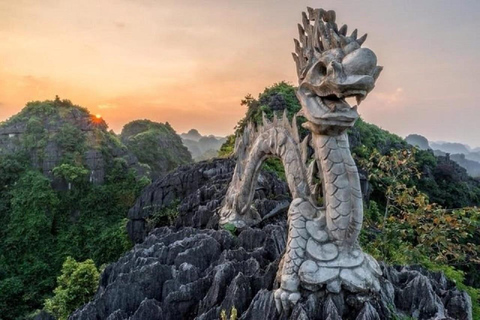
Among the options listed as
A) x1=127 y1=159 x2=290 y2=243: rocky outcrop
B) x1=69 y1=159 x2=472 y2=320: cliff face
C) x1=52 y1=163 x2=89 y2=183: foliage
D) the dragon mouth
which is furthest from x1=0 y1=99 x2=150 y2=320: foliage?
the dragon mouth

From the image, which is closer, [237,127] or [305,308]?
[305,308]

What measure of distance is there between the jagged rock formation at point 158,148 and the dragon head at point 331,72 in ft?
75.6

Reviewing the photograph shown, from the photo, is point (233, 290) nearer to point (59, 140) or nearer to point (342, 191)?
point (342, 191)

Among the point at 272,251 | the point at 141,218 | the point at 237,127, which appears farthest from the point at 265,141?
the point at 237,127

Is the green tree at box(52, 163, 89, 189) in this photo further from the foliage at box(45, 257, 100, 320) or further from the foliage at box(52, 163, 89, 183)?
the foliage at box(45, 257, 100, 320)

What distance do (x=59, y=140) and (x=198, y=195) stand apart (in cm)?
1605

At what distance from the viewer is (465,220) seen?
637 cm

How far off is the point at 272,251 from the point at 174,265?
1201 mm

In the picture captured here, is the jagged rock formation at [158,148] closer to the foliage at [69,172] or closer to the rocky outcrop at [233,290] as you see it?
the foliage at [69,172]

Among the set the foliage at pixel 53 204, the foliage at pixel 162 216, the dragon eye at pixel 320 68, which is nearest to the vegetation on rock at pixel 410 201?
the dragon eye at pixel 320 68

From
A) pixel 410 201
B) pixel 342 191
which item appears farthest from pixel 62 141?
pixel 342 191

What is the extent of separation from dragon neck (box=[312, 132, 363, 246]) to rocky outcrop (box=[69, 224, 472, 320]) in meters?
0.58

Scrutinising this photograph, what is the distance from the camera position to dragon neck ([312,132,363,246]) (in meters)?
3.47

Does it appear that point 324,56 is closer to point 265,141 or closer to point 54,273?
point 265,141
